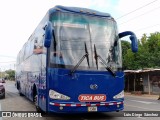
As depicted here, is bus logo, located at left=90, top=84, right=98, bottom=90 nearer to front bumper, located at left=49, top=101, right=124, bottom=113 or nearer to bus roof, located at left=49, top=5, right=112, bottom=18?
front bumper, located at left=49, top=101, right=124, bottom=113

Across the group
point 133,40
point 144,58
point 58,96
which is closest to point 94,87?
point 58,96

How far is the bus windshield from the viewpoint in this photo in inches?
343

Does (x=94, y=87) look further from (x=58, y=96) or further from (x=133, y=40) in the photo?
(x=133, y=40)

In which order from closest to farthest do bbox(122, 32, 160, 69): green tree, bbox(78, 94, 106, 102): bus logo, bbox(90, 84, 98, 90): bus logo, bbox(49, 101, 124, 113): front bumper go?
1. bbox(49, 101, 124, 113): front bumper
2. bbox(78, 94, 106, 102): bus logo
3. bbox(90, 84, 98, 90): bus logo
4. bbox(122, 32, 160, 69): green tree

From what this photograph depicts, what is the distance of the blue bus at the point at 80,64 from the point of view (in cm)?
857

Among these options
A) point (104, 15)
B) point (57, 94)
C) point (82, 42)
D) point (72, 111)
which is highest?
point (104, 15)

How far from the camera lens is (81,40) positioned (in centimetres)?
895

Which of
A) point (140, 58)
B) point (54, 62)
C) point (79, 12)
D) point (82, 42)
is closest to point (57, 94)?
point (54, 62)

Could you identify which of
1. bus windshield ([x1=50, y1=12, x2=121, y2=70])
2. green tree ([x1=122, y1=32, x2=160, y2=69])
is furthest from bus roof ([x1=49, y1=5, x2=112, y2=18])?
green tree ([x1=122, y1=32, x2=160, y2=69])

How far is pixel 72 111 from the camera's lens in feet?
28.0

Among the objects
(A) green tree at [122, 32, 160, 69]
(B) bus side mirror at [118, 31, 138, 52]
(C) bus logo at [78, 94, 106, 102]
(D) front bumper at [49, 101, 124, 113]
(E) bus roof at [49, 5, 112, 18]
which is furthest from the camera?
(A) green tree at [122, 32, 160, 69]

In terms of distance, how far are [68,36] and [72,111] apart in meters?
2.39

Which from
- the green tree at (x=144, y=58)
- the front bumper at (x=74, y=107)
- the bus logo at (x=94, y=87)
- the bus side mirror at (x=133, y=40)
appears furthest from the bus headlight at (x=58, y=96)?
the green tree at (x=144, y=58)

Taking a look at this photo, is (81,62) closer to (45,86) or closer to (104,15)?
(45,86)
